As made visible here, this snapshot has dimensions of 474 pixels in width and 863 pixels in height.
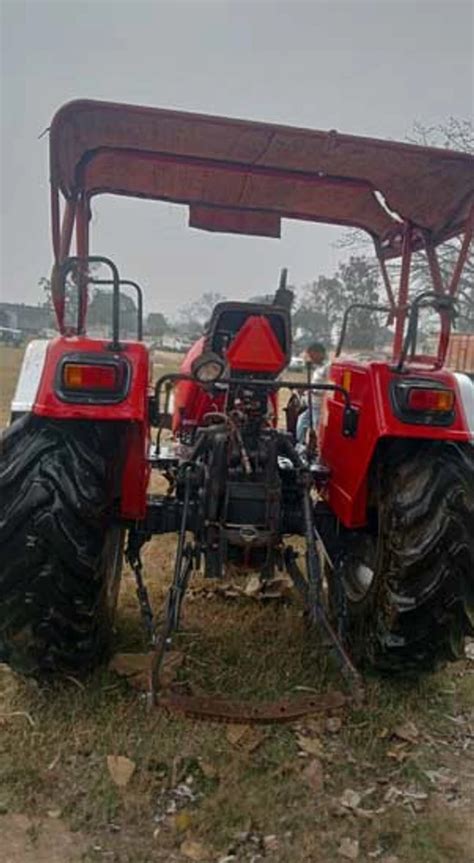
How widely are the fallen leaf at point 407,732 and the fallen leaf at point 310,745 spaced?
1.01 ft

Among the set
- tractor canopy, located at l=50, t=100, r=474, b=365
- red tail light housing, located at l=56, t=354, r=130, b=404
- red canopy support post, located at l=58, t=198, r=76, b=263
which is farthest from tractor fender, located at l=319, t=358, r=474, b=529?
red canopy support post, located at l=58, t=198, r=76, b=263

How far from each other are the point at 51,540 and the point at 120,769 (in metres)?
0.81

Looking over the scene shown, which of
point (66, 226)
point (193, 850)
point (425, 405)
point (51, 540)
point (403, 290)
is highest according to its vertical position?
point (66, 226)

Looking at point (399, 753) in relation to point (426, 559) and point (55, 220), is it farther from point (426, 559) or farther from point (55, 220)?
point (55, 220)

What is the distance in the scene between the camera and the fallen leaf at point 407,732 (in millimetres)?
2709

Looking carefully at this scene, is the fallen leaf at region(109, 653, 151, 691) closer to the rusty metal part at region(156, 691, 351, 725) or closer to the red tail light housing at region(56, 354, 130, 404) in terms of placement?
the rusty metal part at region(156, 691, 351, 725)

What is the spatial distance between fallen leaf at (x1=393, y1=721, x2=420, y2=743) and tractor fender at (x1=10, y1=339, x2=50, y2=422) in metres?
1.84

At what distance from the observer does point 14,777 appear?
7.68ft

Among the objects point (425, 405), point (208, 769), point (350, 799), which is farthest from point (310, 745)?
point (425, 405)

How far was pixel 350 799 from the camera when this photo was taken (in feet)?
7.73

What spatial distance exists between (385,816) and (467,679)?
1.12m

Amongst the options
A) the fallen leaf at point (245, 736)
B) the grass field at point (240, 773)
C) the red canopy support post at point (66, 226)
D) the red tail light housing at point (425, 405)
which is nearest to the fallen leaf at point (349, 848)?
the grass field at point (240, 773)

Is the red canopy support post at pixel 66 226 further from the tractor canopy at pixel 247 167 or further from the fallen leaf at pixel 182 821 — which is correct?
the fallen leaf at pixel 182 821

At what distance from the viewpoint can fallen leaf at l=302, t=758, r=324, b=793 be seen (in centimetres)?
240
